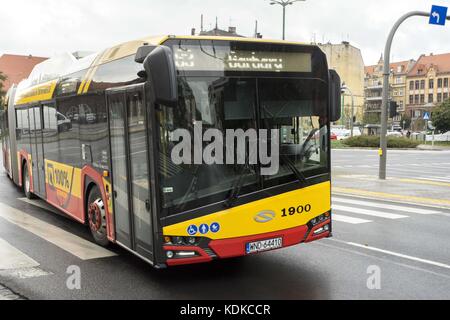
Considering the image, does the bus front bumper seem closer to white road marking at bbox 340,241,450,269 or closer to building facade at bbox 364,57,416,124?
white road marking at bbox 340,241,450,269

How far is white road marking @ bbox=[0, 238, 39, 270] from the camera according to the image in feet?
22.6

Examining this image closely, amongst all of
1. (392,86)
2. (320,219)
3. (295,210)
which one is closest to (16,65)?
(392,86)

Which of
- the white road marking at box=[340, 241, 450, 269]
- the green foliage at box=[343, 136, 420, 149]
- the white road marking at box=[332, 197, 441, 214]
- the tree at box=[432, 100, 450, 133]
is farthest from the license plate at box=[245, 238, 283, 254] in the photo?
the tree at box=[432, 100, 450, 133]

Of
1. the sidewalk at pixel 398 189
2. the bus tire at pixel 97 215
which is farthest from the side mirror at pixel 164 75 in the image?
the sidewalk at pixel 398 189

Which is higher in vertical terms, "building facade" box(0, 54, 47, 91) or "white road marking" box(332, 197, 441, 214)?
"building facade" box(0, 54, 47, 91)

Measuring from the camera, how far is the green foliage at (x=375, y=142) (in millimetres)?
48312

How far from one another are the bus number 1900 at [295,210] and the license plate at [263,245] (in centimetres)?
32

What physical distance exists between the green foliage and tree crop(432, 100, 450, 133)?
15.0 metres

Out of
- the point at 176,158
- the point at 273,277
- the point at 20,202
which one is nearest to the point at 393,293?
the point at 273,277

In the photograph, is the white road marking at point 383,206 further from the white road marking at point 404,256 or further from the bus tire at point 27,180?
the bus tire at point 27,180

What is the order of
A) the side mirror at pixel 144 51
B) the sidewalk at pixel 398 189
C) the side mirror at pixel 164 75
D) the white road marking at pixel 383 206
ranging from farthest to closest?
the sidewalk at pixel 398 189, the white road marking at pixel 383 206, the side mirror at pixel 144 51, the side mirror at pixel 164 75

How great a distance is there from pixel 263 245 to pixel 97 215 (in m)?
2.82

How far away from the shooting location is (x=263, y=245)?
601cm

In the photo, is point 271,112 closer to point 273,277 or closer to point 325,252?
point 273,277
